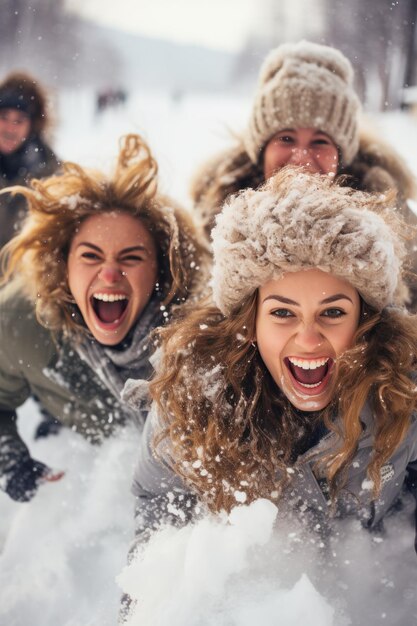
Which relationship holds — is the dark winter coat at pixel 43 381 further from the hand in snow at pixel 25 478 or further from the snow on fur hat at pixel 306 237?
the snow on fur hat at pixel 306 237

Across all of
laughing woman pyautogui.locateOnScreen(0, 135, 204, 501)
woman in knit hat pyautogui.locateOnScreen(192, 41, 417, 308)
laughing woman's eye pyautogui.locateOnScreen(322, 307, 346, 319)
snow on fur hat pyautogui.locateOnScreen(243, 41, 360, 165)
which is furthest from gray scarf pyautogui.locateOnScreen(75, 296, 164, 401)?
snow on fur hat pyautogui.locateOnScreen(243, 41, 360, 165)

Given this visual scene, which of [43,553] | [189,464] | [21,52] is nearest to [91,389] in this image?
[43,553]

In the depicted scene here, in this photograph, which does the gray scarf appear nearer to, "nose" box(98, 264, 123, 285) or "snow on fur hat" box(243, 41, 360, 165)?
"nose" box(98, 264, 123, 285)

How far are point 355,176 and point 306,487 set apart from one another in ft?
3.99

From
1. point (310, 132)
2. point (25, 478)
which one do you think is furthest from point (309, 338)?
point (25, 478)

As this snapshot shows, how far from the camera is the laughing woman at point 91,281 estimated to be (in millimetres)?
1724

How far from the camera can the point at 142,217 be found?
180 centimetres

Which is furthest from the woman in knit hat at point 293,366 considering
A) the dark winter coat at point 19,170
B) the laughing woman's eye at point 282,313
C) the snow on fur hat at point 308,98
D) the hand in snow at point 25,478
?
the dark winter coat at point 19,170

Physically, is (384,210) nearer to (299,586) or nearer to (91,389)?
(299,586)

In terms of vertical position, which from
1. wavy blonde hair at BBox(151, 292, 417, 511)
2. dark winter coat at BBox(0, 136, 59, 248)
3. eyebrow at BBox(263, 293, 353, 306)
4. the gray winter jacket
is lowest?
the gray winter jacket

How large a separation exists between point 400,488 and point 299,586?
40 cm

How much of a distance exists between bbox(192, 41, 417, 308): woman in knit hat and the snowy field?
38 centimetres

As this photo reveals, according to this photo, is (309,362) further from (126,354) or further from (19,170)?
(19,170)

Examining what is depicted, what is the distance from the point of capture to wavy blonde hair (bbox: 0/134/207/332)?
1778 millimetres
